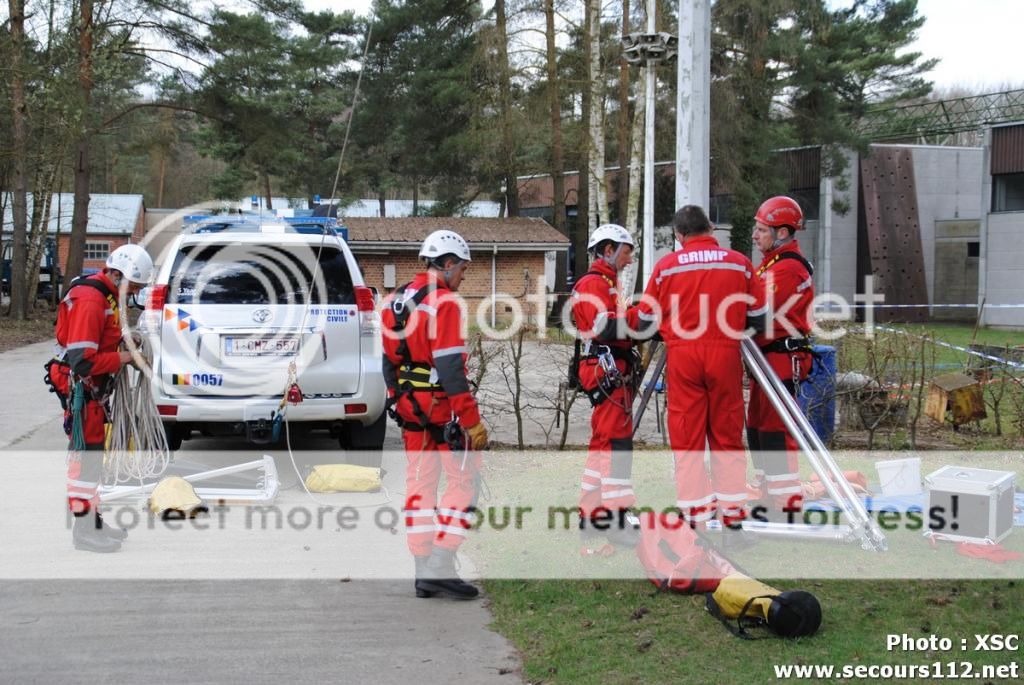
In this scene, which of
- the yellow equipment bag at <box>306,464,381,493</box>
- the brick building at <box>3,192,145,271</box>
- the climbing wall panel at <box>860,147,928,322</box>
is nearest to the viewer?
the yellow equipment bag at <box>306,464,381,493</box>

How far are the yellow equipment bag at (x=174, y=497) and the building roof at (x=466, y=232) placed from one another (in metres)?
23.6

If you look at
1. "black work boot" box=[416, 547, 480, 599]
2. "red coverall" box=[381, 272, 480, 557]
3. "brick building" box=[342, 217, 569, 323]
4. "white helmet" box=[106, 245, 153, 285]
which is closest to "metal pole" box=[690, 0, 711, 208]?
"red coverall" box=[381, 272, 480, 557]

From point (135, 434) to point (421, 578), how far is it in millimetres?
2995

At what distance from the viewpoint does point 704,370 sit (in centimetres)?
553

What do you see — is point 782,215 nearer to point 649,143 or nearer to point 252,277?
point 252,277

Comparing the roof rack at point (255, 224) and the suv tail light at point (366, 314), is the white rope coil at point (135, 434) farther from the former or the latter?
the suv tail light at point (366, 314)

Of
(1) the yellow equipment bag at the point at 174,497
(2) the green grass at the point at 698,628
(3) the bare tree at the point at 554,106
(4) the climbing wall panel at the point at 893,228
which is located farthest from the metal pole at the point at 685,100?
(4) the climbing wall panel at the point at 893,228

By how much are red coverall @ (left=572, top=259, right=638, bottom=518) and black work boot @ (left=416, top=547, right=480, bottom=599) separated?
1.19 meters

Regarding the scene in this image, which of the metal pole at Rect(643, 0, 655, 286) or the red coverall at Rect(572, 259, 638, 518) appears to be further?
the metal pole at Rect(643, 0, 655, 286)

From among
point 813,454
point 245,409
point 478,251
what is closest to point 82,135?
point 478,251

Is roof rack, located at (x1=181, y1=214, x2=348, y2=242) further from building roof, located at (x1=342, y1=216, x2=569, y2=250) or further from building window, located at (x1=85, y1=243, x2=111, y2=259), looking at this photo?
building window, located at (x1=85, y1=243, x2=111, y2=259)

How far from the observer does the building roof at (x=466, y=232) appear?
31141 millimetres

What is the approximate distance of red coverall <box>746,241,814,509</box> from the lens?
6387mm

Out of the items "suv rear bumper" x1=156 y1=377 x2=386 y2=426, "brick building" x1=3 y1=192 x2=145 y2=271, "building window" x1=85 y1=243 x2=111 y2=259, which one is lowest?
"suv rear bumper" x1=156 y1=377 x2=386 y2=426
